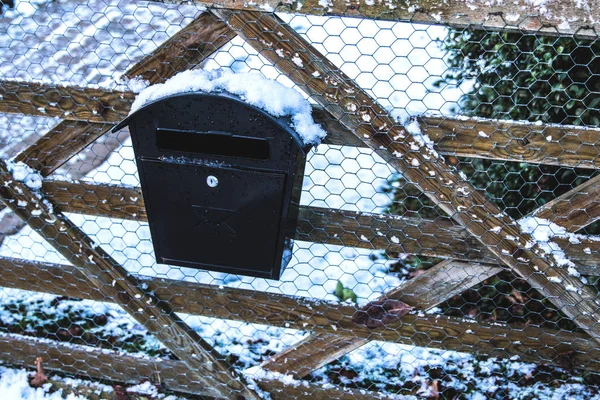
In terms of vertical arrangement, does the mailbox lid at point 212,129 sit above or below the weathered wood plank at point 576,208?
above

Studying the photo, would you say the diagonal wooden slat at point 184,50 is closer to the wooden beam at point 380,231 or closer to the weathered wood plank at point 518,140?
the wooden beam at point 380,231

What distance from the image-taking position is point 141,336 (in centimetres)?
363

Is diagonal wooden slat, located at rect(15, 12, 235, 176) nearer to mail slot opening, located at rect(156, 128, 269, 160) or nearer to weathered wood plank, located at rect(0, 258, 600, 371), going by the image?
mail slot opening, located at rect(156, 128, 269, 160)

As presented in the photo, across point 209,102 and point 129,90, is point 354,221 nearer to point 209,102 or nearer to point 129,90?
point 209,102

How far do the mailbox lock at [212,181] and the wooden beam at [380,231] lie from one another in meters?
0.52

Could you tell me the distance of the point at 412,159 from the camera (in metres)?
A: 2.27

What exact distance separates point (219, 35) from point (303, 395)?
1.92 metres

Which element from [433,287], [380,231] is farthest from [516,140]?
[433,287]

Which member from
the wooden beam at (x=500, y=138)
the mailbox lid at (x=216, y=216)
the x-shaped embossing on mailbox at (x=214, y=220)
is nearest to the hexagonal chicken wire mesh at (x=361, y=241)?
the wooden beam at (x=500, y=138)

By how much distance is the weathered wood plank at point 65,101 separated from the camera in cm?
244

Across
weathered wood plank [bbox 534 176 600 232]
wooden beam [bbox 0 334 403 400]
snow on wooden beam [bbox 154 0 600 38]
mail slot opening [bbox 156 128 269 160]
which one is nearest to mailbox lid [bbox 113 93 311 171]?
mail slot opening [bbox 156 128 269 160]

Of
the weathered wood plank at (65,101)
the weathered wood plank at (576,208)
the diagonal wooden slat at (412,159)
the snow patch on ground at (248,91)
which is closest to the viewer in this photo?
the snow patch on ground at (248,91)

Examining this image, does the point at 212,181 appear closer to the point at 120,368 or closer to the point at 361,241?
the point at 361,241

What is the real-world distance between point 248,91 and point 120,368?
6.49ft
